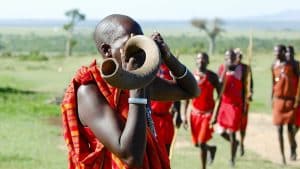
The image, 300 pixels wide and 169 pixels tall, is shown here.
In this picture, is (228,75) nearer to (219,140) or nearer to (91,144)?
(219,140)

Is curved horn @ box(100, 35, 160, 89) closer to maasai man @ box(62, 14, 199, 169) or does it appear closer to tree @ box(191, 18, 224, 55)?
maasai man @ box(62, 14, 199, 169)

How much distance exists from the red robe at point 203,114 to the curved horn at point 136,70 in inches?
294

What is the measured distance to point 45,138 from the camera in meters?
14.5

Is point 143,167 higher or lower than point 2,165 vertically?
higher

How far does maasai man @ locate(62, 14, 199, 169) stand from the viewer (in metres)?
3.72

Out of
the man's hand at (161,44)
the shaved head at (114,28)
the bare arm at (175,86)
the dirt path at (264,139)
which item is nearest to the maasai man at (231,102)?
the dirt path at (264,139)

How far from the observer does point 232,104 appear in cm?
1236

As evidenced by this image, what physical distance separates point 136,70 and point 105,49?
1.41ft

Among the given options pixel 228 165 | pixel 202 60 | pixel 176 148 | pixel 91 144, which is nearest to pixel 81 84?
pixel 91 144

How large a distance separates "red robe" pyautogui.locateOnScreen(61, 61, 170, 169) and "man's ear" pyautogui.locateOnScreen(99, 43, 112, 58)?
0.27ft

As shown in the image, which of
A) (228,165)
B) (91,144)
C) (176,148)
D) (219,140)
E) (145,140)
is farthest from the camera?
(219,140)

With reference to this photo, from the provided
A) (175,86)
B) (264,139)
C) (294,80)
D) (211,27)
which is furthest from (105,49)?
(211,27)

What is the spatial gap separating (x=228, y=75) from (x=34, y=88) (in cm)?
1847

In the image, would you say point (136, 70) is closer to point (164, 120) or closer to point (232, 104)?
point (164, 120)
